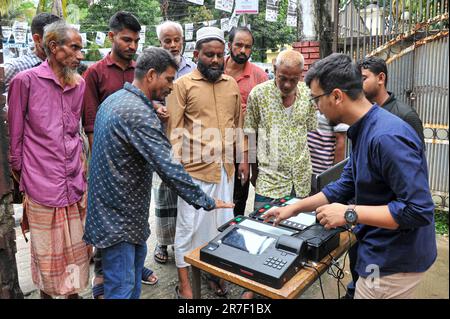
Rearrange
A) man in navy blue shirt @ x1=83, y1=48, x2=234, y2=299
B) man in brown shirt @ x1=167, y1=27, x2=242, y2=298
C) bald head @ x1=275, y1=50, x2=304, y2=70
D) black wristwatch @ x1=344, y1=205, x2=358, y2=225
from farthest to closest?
1. man in brown shirt @ x1=167, y1=27, x2=242, y2=298
2. bald head @ x1=275, y1=50, x2=304, y2=70
3. man in navy blue shirt @ x1=83, y1=48, x2=234, y2=299
4. black wristwatch @ x1=344, y1=205, x2=358, y2=225

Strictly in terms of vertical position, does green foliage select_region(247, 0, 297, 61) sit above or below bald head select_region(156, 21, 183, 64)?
→ above

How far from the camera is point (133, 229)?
215cm

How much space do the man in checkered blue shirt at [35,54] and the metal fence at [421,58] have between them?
3573mm

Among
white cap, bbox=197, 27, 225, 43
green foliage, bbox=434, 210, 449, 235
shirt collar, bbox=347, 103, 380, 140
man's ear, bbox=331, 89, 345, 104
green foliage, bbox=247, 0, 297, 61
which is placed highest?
green foliage, bbox=247, 0, 297, 61

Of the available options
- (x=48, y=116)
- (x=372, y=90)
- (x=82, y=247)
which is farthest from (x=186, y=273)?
(x=372, y=90)

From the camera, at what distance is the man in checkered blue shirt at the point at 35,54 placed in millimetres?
2758

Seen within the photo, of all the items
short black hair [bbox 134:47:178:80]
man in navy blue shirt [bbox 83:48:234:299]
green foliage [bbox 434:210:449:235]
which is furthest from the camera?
green foliage [bbox 434:210:449:235]

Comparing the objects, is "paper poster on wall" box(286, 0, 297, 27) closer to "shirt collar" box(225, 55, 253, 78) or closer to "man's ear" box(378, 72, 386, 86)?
"shirt collar" box(225, 55, 253, 78)

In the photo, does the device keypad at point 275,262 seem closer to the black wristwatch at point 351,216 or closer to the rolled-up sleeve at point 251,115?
the black wristwatch at point 351,216

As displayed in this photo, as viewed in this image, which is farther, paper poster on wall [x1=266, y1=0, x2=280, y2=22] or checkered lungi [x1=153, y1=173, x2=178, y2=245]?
paper poster on wall [x1=266, y1=0, x2=280, y2=22]

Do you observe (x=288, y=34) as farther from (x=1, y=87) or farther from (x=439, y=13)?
(x=1, y=87)

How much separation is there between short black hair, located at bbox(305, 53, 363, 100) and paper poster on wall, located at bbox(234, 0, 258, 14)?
580 centimetres

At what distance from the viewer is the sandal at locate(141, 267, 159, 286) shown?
127 inches

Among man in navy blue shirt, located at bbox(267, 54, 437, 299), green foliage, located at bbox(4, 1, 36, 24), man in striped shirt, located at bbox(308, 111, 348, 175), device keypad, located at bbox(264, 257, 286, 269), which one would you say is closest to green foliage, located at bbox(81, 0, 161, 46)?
green foliage, located at bbox(4, 1, 36, 24)
